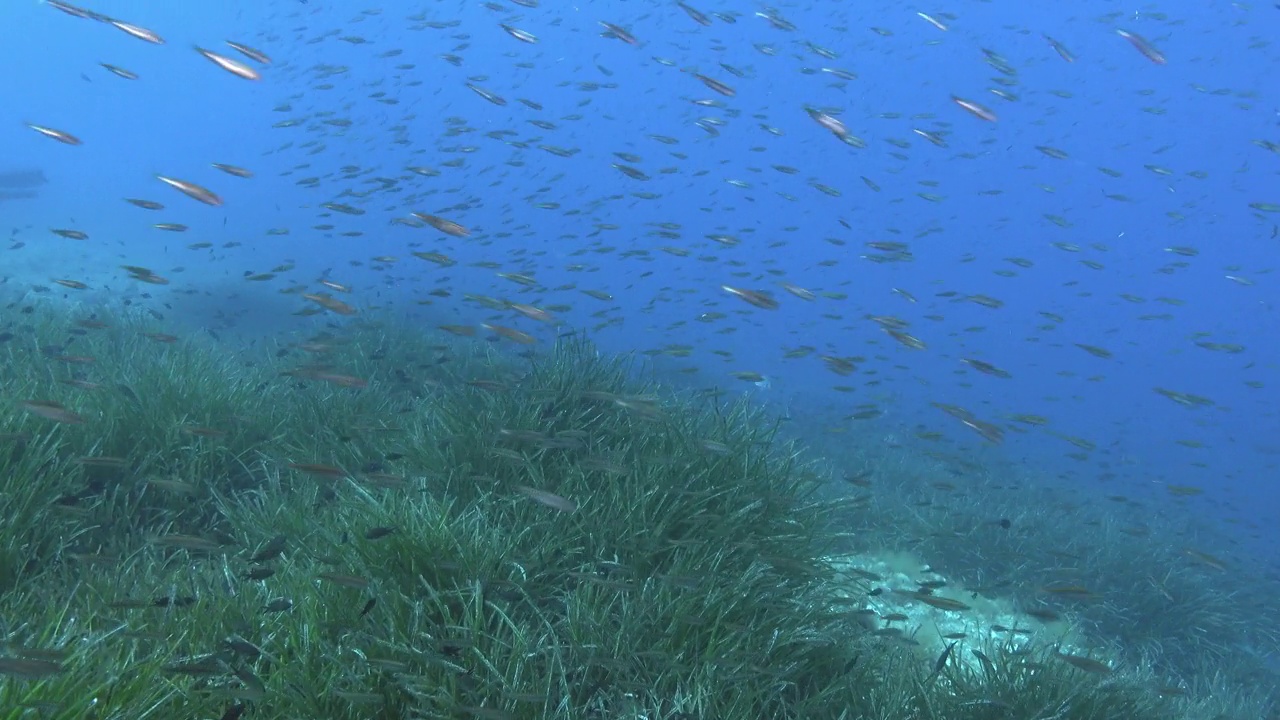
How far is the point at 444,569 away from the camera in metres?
3.65

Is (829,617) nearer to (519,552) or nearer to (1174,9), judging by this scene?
(519,552)

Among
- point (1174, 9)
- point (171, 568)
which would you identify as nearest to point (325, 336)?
point (171, 568)

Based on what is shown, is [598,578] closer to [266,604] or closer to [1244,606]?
[266,604]

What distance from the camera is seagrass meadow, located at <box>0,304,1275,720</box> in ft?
9.57

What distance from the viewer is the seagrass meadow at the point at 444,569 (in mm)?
2918

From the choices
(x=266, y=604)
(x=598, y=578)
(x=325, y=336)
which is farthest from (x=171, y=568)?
(x=325, y=336)

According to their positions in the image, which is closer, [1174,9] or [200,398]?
[200,398]

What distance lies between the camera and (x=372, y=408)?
695 centimetres

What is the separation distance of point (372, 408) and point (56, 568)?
3271 mm

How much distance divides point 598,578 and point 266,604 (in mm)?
1506

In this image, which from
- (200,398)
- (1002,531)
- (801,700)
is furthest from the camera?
(1002,531)

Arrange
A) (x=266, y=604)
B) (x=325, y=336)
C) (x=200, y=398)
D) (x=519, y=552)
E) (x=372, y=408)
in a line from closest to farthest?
1. (x=266, y=604)
2. (x=519, y=552)
3. (x=200, y=398)
4. (x=372, y=408)
5. (x=325, y=336)

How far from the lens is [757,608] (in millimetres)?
3926

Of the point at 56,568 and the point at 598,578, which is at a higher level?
the point at 598,578
